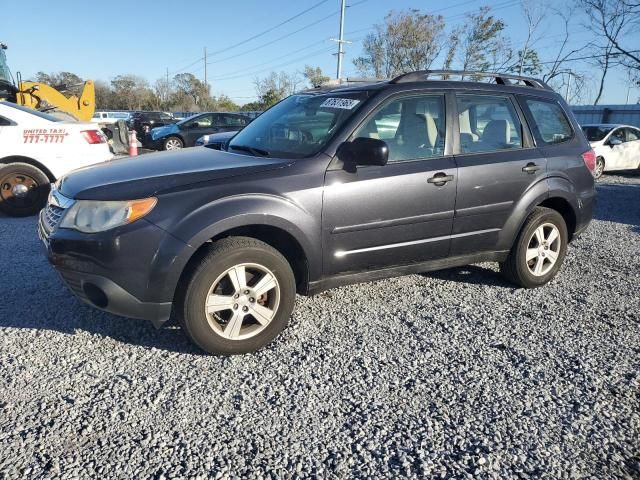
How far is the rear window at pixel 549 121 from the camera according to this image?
4.37 m

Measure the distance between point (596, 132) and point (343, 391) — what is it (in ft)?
42.4

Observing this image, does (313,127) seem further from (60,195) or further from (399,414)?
(399,414)

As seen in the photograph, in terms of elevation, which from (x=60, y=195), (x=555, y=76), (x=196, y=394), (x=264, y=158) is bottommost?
(x=196, y=394)

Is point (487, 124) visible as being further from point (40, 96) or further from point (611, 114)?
point (611, 114)

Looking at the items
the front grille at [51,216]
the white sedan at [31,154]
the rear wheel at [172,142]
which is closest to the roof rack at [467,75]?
the front grille at [51,216]

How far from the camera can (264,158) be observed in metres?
3.45

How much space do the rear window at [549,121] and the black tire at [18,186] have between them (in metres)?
6.17

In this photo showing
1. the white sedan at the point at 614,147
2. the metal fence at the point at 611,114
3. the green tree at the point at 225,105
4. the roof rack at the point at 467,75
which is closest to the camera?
the roof rack at the point at 467,75

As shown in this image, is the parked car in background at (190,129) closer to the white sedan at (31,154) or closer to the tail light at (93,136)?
the tail light at (93,136)

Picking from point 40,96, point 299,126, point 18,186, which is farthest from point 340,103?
point 40,96

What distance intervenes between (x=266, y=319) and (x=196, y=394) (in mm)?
672

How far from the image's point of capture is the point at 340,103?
376 centimetres

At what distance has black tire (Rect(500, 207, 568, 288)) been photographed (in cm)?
424

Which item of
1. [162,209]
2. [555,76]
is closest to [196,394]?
[162,209]
